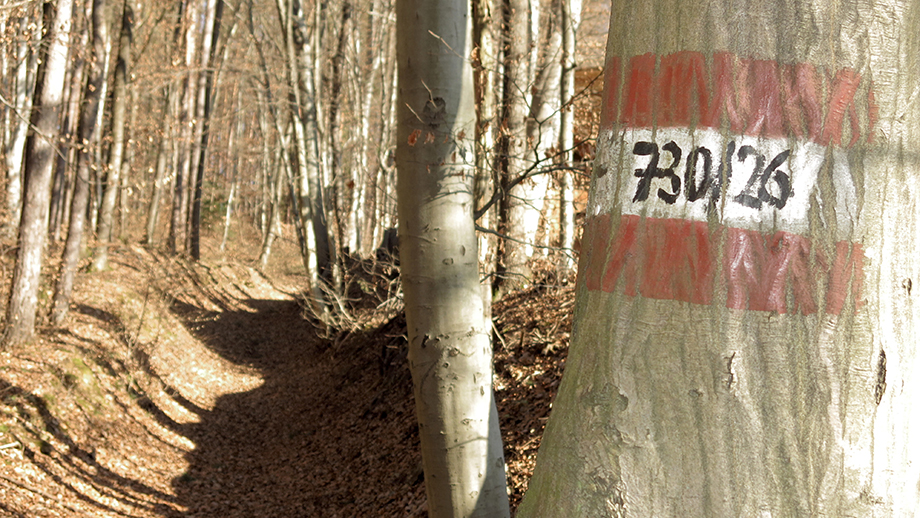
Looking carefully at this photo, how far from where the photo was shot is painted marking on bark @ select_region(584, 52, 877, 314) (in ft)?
4.29

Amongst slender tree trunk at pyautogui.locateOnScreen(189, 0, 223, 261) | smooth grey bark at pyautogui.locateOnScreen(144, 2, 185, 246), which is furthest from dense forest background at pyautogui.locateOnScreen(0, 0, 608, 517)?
smooth grey bark at pyautogui.locateOnScreen(144, 2, 185, 246)

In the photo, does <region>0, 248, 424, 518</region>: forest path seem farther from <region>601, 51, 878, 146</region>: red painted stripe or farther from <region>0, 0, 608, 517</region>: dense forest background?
<region>601, 51, 878, 146</region>: red painted stripe

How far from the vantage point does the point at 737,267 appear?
4.37 feet

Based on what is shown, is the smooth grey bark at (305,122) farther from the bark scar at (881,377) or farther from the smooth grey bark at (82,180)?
the bark scar at (881,377)

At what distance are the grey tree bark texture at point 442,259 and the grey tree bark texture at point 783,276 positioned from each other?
2.08 metres

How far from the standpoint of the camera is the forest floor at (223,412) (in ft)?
22.5

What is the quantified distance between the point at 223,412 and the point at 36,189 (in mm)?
4415

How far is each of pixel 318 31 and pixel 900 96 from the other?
576 inches

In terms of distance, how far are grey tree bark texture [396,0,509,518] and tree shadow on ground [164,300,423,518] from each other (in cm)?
265

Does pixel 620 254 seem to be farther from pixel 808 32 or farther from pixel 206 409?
pixel 206 409

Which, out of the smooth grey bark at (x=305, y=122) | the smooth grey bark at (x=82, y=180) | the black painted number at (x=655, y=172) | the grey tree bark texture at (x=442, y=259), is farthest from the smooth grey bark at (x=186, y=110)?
the black painted number at (x=655, y=172)

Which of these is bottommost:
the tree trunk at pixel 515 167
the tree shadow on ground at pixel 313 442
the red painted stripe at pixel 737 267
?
the tree shadow on ground at pixel 313 442

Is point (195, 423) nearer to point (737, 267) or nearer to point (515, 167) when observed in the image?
point (515, 167)

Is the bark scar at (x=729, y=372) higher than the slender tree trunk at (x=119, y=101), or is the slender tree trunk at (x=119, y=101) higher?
the slender tree trunk at (x=119, y=101)
